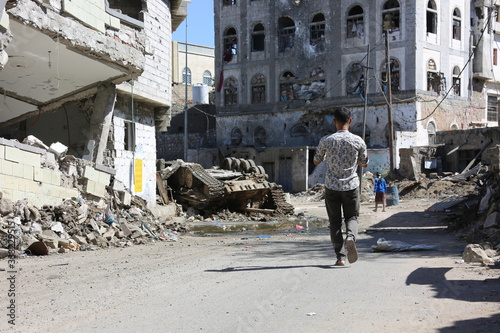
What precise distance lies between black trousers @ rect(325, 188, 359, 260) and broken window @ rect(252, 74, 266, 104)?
42.0m

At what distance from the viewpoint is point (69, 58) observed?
12.5 meters

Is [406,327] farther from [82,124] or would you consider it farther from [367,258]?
[82,124]

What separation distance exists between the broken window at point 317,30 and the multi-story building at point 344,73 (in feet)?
0.28

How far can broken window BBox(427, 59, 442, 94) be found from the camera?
42.4m

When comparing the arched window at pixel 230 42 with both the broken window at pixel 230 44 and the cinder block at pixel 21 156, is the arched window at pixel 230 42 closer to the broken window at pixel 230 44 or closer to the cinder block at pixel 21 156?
the broken window at pixel 230 44

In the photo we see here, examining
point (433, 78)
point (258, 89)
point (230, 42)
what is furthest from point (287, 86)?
point (433, 78)

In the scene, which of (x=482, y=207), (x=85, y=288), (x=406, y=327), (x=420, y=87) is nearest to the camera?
(x=406, y=327)

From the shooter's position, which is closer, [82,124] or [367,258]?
[367,258]

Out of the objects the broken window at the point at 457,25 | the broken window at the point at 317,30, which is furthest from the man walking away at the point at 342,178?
the broken window at the point at 457,25

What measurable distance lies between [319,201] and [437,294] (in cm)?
2783

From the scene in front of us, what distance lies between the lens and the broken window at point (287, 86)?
46844 millimetres

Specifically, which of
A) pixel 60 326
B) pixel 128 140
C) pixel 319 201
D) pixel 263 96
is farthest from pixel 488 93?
pixel 60 326

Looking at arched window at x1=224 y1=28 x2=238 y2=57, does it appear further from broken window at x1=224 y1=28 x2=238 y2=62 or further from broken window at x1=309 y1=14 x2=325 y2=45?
broken window at x1=309 y1=14 x2=325 y2=45

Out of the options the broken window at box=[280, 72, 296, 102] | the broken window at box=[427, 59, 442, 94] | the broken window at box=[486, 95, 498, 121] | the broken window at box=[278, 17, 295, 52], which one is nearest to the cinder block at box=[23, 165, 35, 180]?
the broken window at box=[427, 59, 442, 94]
